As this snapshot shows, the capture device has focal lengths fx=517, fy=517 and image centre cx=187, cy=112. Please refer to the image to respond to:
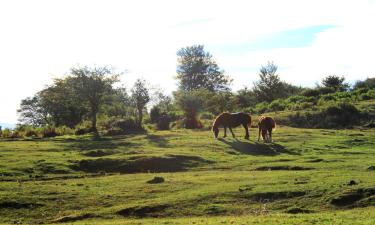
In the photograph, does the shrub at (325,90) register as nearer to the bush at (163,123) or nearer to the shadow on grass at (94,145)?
the bush at (163,123)

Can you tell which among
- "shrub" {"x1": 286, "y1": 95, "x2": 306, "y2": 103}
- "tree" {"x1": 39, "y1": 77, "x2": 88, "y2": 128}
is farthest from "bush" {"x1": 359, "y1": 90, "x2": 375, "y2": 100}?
"tree" {"x1": 39, "y1": 77, "x2": 88, "y2": 128}

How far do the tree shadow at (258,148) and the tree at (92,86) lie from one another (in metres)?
18.8

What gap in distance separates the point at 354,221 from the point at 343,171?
9754 mm

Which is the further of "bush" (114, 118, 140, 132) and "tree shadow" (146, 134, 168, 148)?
"bush" (114, 118, 140, 132)

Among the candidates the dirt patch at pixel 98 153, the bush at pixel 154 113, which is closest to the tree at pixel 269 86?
the bush at pixel 154 113

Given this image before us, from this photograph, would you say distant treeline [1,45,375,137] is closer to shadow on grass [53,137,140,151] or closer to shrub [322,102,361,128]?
shrub [322,102,361,128]

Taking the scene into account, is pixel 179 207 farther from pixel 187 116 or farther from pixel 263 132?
pixel 187 116

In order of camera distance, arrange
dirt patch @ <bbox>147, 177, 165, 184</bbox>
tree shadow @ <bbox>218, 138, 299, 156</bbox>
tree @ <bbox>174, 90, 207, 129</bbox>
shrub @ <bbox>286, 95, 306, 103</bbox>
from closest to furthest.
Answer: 1. dirt patch @ <bbox>147, 177, 165, 184</bbox>
2. tree shadow @ <bbox>218, 138, 299, 156</bbox>
3. tree @ <bbox>174, 90, 207, 129</bbox>
4. shrub @ <bbox>286, 95, 306, 103</bbox>

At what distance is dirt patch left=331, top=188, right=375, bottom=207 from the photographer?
1852 cm

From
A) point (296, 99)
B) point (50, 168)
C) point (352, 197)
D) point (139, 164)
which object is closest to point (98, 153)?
point (139, 164)

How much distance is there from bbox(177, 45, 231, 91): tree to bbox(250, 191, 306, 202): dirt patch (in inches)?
3239

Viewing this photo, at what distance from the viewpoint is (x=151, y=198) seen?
20.2m

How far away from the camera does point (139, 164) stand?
2820 centimetres

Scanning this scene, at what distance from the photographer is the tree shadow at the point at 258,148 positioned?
3222cm
